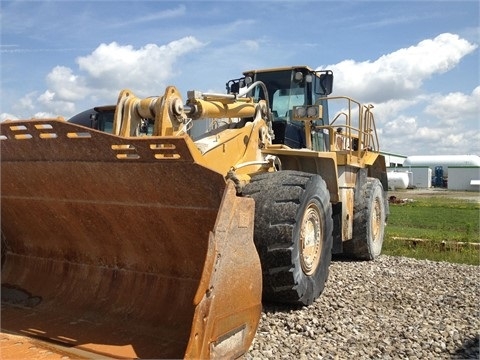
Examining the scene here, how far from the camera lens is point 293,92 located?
8258 millimetres

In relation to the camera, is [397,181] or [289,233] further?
[397,181]

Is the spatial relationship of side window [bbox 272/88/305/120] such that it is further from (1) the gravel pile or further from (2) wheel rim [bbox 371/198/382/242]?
(2) wheel rim [bbox 371/198/382/242]

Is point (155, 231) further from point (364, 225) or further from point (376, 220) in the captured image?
point (376, 220)

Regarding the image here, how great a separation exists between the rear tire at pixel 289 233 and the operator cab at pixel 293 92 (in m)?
2.20

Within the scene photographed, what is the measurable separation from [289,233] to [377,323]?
130cm

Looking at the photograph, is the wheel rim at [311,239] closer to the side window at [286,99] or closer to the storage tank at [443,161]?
the side window at [286,99]

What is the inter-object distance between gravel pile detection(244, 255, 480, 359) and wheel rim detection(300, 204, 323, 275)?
0.43 meters

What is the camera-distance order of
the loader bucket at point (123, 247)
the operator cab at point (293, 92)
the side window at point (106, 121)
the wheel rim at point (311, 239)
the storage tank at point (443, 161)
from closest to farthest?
the loader bucket at point (123, 247)
the wheel rim at point (311, 239)
the operator cab at point (293, 92)
the side window at point (106, 121)
the storage tank at point (443, 161)

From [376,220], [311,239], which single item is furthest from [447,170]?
[311,239]

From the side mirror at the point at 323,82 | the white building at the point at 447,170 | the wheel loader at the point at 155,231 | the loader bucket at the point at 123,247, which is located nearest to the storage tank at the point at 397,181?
the white building at the point at 447,170

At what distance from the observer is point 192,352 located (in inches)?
140

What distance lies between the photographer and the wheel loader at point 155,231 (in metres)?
4.04

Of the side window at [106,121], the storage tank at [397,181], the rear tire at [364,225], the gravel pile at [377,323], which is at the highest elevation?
the side window at [106,121]

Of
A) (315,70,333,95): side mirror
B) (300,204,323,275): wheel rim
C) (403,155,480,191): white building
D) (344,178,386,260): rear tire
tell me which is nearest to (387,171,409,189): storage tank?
(403,155,480,191): white building
